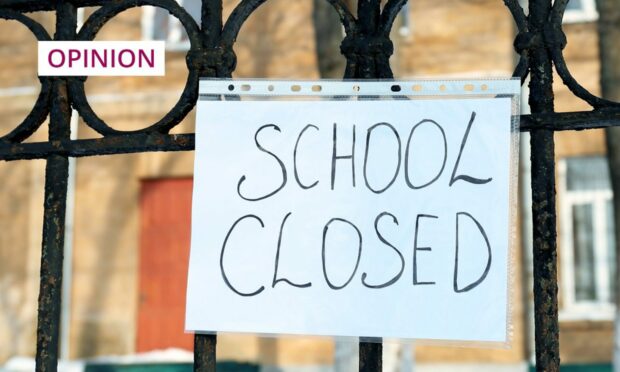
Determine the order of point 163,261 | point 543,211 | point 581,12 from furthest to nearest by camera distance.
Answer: point 163,261
point 581,12
point 543,211

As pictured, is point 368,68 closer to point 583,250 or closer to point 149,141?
point 149,141

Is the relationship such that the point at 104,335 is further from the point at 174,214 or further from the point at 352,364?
the point at 352,364

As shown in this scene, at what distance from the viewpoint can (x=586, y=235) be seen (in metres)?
11.2

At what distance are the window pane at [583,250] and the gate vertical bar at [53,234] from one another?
9379 millimetres

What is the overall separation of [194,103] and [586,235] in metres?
9.44

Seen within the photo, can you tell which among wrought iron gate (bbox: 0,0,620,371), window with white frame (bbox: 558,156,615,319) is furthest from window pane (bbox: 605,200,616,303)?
wrought iron gate (bbox: 0,0,620,371)

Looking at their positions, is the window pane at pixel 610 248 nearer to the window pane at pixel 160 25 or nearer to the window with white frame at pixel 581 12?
the window with white frame at pixel 581 12

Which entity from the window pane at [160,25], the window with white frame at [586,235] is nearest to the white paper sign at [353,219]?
the window with white frame at [586,235]

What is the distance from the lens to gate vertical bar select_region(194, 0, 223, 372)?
2367mm

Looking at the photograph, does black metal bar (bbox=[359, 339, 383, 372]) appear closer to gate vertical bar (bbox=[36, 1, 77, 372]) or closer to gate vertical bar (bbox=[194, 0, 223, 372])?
gate vertical bar (bbox=[194, 0, 223, 372])

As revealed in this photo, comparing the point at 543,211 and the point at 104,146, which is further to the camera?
the point at 104,146

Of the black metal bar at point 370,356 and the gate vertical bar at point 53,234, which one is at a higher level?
the gate vertical bar at point 53,234

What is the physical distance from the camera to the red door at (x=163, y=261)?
484 inches

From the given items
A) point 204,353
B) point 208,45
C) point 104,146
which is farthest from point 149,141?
point 204,353
